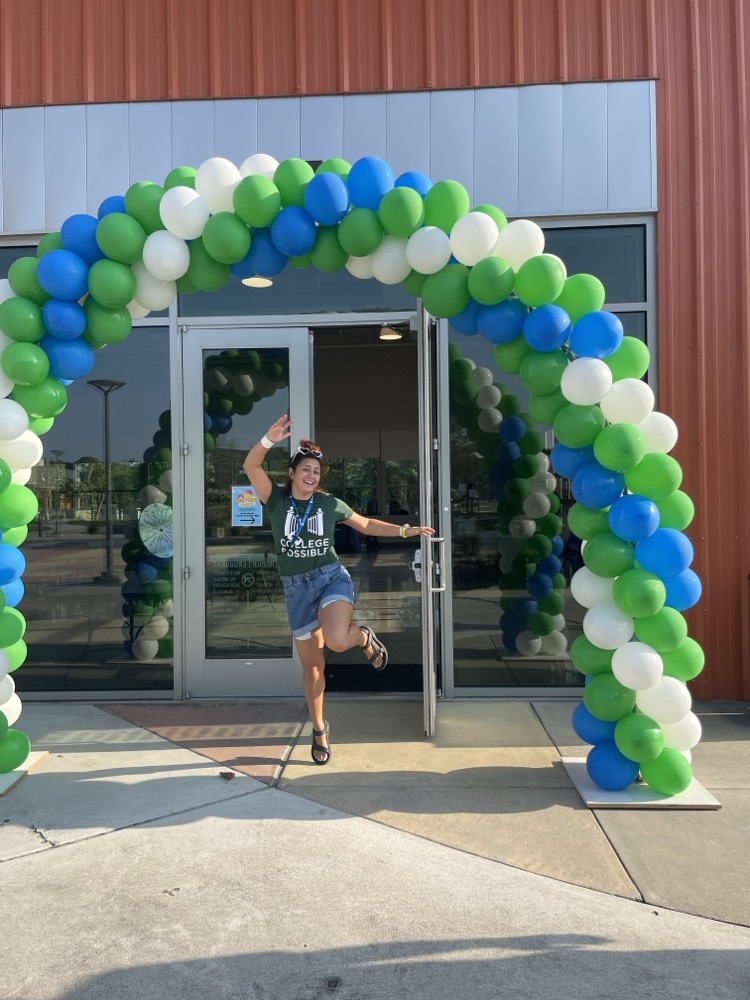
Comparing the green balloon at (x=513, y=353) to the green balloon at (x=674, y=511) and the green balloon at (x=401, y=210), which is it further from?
the green balloon at (x=674, y=511)

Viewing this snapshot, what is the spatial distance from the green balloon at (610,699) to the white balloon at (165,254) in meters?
3.07

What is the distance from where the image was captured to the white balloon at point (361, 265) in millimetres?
4320

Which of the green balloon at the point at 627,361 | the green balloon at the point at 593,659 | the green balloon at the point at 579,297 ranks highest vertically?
the green balloon at the point at 579,297

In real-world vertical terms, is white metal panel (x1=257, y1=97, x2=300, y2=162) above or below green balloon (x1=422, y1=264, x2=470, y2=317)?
above

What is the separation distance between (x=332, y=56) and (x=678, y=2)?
2587 millimetres

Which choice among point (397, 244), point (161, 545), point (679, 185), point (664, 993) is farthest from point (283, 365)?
point (664, 993)

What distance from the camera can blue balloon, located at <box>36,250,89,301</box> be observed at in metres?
4.08

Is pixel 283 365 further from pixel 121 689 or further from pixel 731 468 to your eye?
pixel 731 468

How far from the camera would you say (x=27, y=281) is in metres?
4.21

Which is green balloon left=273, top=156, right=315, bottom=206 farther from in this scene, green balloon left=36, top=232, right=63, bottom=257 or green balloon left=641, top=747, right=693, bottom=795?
green balloon left=641, top=747, right=693, bottom=795

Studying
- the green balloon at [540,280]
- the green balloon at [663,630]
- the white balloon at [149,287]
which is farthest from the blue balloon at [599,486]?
the white balloon at [149,287]

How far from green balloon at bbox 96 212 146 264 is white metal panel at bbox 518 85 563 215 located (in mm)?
3033

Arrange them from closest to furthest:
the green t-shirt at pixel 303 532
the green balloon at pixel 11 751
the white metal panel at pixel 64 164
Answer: the green balloon at pixel 11 751 → the green t-shirt at pixel 303 532 → the white metal panel at pixel 64 164

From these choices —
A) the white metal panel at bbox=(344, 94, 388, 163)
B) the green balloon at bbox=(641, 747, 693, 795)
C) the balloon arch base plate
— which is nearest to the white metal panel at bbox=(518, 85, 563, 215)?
the white metal panel at bbox=(344, 94, 388, 163)
